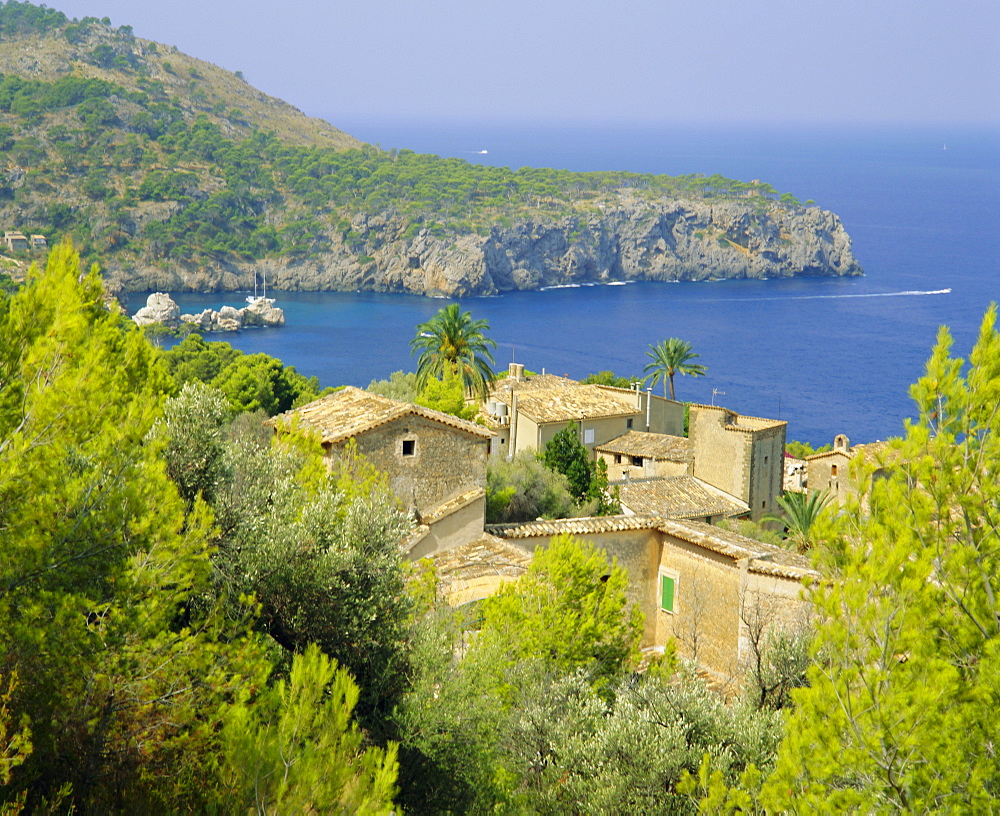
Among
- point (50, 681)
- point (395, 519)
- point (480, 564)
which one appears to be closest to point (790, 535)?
point (480, 564)

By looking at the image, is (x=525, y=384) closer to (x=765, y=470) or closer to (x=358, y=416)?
(x=765, y=470)

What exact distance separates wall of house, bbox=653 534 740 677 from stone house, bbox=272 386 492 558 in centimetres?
368

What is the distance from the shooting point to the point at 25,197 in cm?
14525

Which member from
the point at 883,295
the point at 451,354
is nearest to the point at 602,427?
the point at 451,354

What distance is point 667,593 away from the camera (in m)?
20.5

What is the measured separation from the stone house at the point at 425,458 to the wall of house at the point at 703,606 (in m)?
3.68

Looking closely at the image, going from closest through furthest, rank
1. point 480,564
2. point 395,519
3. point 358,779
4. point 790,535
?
point 358,779
point 395,519
point 480,564
point 790,535

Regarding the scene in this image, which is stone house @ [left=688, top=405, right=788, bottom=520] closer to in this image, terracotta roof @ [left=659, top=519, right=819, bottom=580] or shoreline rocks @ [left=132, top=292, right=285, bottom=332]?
terracotta roof @ [left=659, top=519, right=819, bottom=580]

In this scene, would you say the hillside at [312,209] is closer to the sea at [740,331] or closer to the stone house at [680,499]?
the sea at [740,331]

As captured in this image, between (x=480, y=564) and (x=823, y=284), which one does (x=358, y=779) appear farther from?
(x=823, y=284)

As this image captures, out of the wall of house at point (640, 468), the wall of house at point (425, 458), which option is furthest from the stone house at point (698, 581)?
the wall of house at point (640, 468)

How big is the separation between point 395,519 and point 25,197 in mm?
148035

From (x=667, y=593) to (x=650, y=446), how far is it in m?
21.1

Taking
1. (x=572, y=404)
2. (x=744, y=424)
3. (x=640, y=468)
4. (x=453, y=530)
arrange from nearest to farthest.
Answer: (x=453, y=530)
(x=744, y=424)
(x=640, y=468)
(x=572, y=404)
